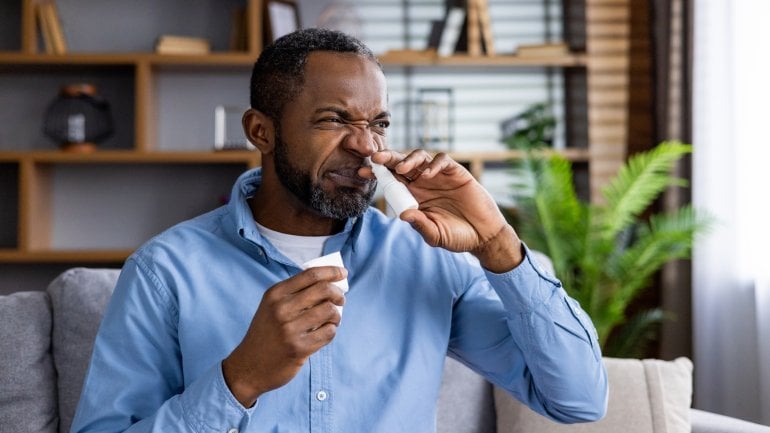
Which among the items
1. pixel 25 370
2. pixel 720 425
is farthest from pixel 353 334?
pixel 720 425

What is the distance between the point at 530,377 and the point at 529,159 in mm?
2086

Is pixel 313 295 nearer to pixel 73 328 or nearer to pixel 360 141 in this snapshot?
pixel 360 141

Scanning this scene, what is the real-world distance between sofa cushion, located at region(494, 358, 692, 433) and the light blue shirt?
442 mm

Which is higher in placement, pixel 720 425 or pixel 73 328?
pixel 73 328

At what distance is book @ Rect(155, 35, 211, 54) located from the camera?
367 cm

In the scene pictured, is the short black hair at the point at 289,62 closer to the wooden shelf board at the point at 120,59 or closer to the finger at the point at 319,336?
the finger at the point at 319,336

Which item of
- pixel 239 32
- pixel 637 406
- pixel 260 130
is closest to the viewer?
pixel 260 130

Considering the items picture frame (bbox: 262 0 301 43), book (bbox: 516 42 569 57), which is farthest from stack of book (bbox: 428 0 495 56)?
picture frame (bbox: 262 0 301 43)

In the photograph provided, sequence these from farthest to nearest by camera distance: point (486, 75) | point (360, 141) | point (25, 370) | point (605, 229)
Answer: point (486, 75) < point (605, 229) < point (25, 370) < point (360, 141)

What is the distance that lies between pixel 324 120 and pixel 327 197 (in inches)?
4.6

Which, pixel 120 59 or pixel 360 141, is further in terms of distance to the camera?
pixel 120 59

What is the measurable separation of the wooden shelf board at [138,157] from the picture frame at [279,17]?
1.64ft

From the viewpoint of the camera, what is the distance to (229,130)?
373 cm

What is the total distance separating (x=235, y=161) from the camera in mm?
3643
